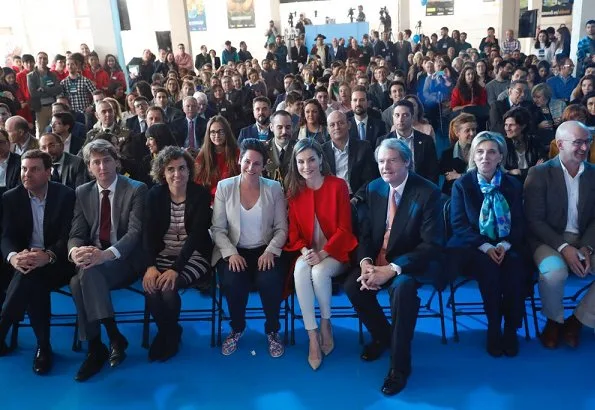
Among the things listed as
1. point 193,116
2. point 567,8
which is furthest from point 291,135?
point 567,8

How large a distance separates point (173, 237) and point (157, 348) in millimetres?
770

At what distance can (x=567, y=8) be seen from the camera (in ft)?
63.3

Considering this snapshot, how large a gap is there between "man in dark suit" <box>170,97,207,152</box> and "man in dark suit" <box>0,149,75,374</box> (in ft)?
9.25

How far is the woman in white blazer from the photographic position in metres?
3.47

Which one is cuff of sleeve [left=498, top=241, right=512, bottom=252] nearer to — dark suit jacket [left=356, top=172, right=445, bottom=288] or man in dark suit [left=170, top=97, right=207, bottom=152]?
dark suit jacket [left=356, top=172, right=445, bottom=288]

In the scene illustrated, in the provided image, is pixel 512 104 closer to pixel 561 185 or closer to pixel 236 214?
pixel 561 185

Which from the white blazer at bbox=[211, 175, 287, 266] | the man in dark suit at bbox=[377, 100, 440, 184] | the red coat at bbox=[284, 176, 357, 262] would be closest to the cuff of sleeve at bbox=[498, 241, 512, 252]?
the red coat at bbox=[284, 176, 357, 262]

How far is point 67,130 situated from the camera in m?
5.67

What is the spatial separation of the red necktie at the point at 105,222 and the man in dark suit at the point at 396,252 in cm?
174

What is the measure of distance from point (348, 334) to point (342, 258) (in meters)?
0.63

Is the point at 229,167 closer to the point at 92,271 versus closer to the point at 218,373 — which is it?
the point at 92,271

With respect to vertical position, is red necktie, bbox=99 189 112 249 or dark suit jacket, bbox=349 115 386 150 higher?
dark suit jacket, bbox=349 115 386 150

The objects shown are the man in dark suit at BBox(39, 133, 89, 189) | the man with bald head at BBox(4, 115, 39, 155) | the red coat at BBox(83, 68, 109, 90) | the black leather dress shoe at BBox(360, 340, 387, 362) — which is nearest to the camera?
the black leather dress shoe at BBox(360, 340, 387, 362)

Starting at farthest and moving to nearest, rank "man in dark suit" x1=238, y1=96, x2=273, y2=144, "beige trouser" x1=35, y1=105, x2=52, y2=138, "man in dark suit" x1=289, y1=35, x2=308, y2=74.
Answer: "man in dark suit" x1=289, y1=35, x2=308, y2=74 < "beige trouser" x1=35, y1=105, x2=52, y2=138 < "man in dark suit" x1=238, y1=96, x2=273, y2=144
